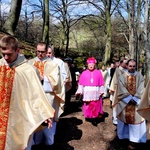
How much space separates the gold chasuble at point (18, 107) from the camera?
3377mm

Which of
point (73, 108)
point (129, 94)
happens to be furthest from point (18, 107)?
point (73, 108)

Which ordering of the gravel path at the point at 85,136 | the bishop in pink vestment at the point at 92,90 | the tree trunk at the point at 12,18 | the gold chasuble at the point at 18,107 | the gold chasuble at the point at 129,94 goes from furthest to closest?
the tree trunk at the point at 12,18
the bishop in pink vestment at the point at 92,90
the gold chasuble at the point at 129,94
the gravel path at the point at 85,136
the gold chasuble at the point at 18,107

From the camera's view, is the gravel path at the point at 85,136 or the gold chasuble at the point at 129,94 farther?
the gold chasuble at the point at 129,94

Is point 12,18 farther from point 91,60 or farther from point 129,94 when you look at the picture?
point 129,94

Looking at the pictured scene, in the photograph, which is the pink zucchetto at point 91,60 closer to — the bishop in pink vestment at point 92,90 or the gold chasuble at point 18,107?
the bishop in pink vestment at point 92,90

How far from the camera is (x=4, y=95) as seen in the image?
3.40 metres

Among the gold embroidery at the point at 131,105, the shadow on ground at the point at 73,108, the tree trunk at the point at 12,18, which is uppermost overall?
the tree trunk at the point at 12,18

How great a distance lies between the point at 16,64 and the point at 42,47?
1.42m

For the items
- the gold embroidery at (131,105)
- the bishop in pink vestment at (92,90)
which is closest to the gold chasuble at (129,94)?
the gold embroidery at (131,105)

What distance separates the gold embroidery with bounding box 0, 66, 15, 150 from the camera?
11.1ft

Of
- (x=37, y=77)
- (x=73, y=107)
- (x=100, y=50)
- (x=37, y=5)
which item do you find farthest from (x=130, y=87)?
Result: (x=100, y=50)

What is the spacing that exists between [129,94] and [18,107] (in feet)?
10.1

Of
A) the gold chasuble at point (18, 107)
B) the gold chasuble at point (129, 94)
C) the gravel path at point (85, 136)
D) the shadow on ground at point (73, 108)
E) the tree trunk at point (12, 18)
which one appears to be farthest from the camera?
the tree trunk at point (12, 18)

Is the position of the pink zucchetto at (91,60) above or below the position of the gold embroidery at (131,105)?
above
